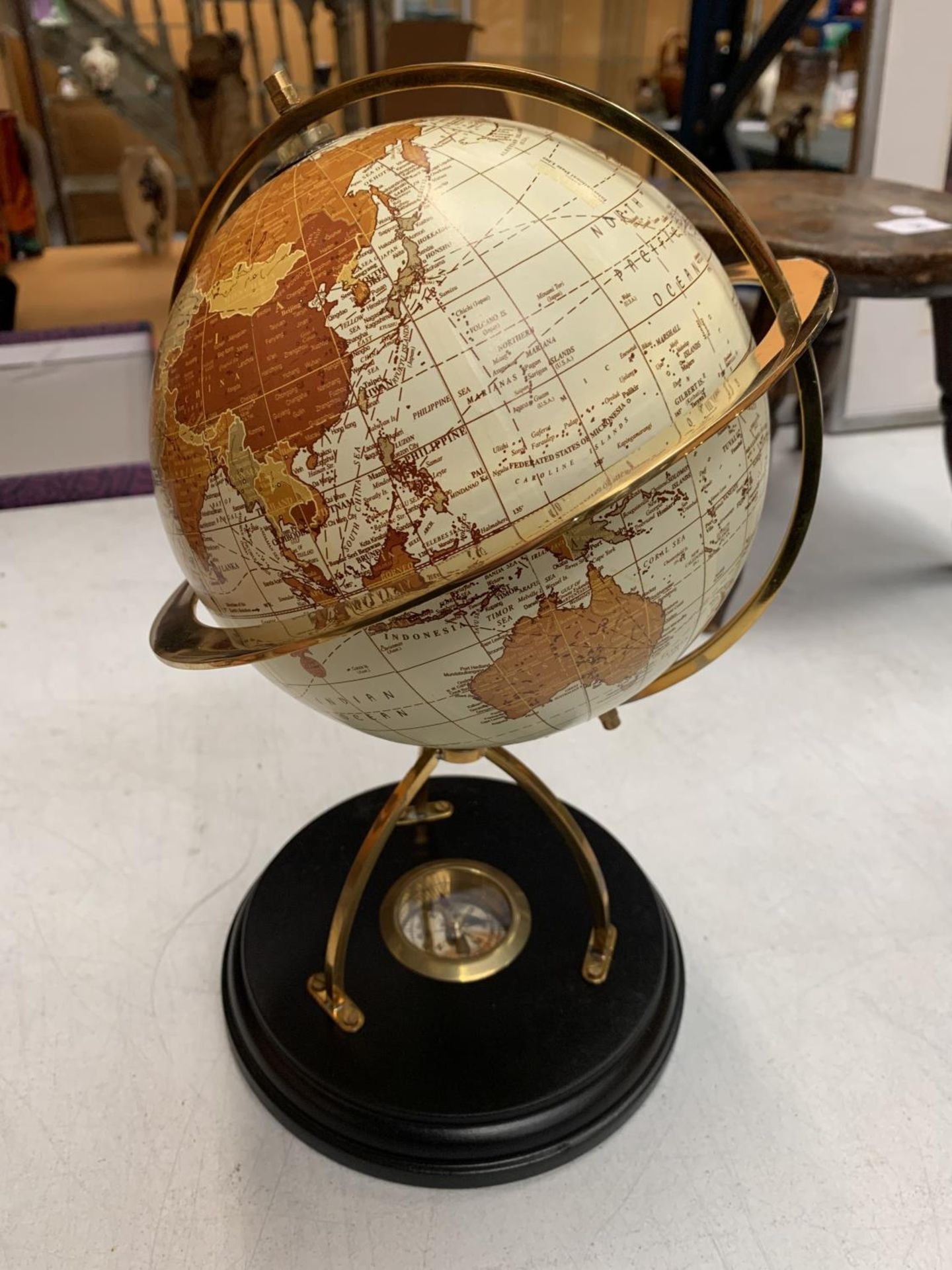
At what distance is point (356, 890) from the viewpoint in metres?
1.15

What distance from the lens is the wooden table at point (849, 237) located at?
1.78 metres

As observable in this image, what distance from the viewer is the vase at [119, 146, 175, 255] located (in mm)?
3305

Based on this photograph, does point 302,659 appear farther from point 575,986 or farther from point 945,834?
point 945,834

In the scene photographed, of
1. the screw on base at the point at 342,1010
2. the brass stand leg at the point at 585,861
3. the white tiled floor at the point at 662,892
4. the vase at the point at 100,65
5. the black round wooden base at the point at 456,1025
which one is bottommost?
the white tiled floor at the point at 662,892

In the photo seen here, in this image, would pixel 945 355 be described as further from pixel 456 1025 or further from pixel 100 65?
pixel 100 65

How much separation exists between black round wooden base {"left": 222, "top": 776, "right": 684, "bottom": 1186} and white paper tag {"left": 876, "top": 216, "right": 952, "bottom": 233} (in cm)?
138

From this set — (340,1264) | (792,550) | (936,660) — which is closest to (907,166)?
(936,660)

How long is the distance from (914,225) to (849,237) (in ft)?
0.69

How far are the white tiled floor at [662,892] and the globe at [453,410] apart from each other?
0.62 m

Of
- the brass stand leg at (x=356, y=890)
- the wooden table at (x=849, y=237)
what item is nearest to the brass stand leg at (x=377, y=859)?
the brass stand leg at (x=356, y=890)

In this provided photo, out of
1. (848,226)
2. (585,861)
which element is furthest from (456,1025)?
(848,226)

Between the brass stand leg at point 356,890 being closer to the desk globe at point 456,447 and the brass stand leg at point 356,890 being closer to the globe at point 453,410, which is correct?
the desk globe at point 456,447

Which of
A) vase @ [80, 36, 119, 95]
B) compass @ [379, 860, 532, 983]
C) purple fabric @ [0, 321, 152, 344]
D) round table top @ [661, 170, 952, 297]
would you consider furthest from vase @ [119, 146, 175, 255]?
compass @ [379, 860, 532, 983]

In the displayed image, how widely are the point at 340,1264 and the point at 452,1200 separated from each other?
5.4 inches
